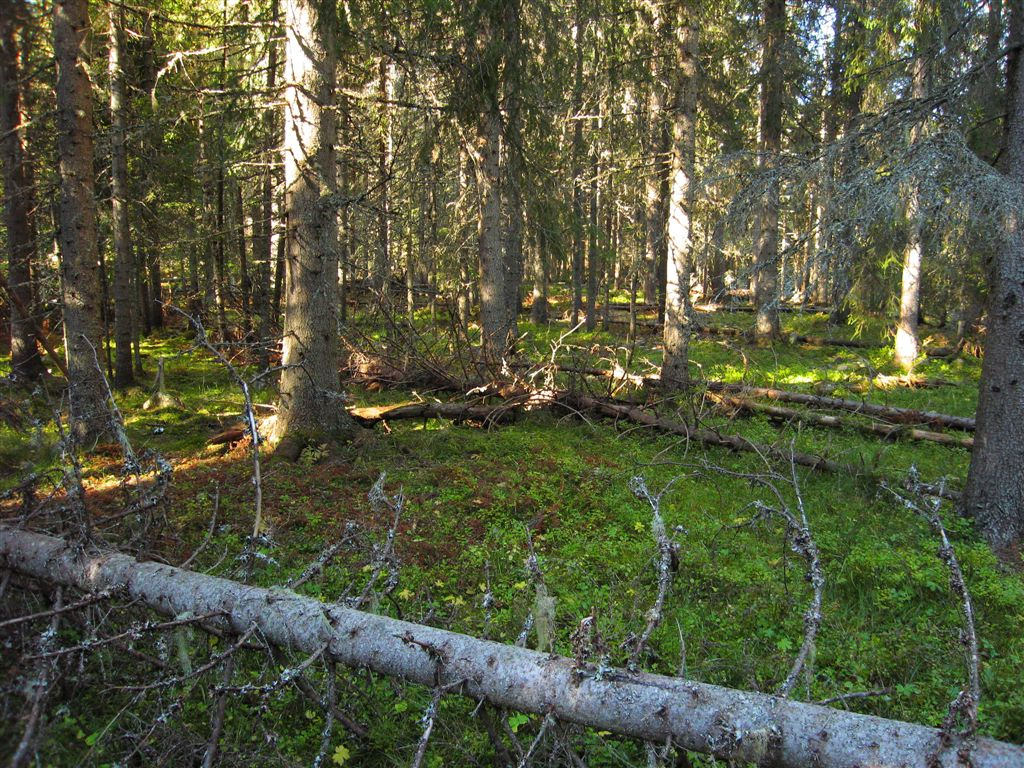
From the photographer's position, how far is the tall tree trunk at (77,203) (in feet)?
26.9

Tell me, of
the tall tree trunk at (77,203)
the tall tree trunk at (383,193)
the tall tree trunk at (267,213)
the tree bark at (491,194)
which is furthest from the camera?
the tall tree trunk at (267,213)

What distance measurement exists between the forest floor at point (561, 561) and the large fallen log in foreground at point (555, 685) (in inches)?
12.1

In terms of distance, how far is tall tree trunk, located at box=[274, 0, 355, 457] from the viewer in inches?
298

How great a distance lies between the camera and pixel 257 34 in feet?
37.2

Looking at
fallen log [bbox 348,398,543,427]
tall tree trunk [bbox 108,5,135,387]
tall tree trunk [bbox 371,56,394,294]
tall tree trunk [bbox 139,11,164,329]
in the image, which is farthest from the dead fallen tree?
tall tree trunk [bbox 108,5,135,387]

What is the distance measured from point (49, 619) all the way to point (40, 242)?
1071cm

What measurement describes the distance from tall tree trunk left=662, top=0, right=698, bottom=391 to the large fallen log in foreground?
8.44 metres

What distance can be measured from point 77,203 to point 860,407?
11574 mm

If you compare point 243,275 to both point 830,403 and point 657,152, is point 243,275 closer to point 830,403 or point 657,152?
point 657,152

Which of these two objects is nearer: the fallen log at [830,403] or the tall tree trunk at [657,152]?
the fallen log at [830,403]

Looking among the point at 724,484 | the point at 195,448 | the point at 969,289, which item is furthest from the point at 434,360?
the point at 969,289

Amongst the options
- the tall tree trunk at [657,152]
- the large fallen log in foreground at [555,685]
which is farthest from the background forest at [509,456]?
the tall tree trunk at [657,152]

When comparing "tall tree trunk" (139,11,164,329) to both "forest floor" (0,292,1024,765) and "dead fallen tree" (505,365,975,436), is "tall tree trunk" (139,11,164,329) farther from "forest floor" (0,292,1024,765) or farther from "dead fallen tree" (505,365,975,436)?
"dead fallen tree" (505,365,975,436)

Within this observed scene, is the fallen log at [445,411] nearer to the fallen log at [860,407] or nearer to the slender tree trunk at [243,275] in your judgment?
the fallen log at [860,407]
